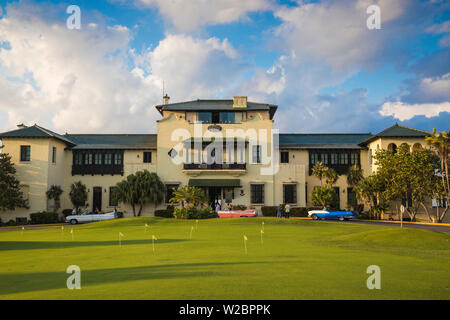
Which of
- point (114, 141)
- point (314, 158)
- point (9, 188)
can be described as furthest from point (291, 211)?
point (9, 188)

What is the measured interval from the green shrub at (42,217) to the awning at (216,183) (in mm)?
14905

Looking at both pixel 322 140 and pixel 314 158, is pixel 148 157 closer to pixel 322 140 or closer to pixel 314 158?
pixel 314 158

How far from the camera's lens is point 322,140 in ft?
155

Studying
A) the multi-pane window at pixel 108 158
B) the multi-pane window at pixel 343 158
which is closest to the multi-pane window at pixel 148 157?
the multi-pane window at pixel 108 158

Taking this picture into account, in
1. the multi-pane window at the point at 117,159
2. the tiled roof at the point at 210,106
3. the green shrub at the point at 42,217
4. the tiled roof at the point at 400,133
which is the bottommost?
the green shrub at the point at 42,217

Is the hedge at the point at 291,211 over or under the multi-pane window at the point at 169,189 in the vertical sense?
under

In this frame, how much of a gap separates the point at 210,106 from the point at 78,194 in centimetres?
1834

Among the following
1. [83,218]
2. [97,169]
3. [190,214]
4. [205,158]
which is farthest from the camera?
[97,169]

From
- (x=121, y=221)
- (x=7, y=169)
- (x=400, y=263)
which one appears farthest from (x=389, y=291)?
(x=7, y=169)

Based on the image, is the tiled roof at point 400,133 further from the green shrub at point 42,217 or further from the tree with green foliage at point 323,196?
the green shrub at point 42,217

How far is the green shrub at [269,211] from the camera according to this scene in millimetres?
41234

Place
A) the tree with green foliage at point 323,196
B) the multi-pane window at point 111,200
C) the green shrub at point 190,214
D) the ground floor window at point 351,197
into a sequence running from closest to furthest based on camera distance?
1. the green shrub at point 190,214
2. the tree with green foliage at point 323,196
3. the multi-pane window at point 111,200
4. the ground floor window at point 351,197
